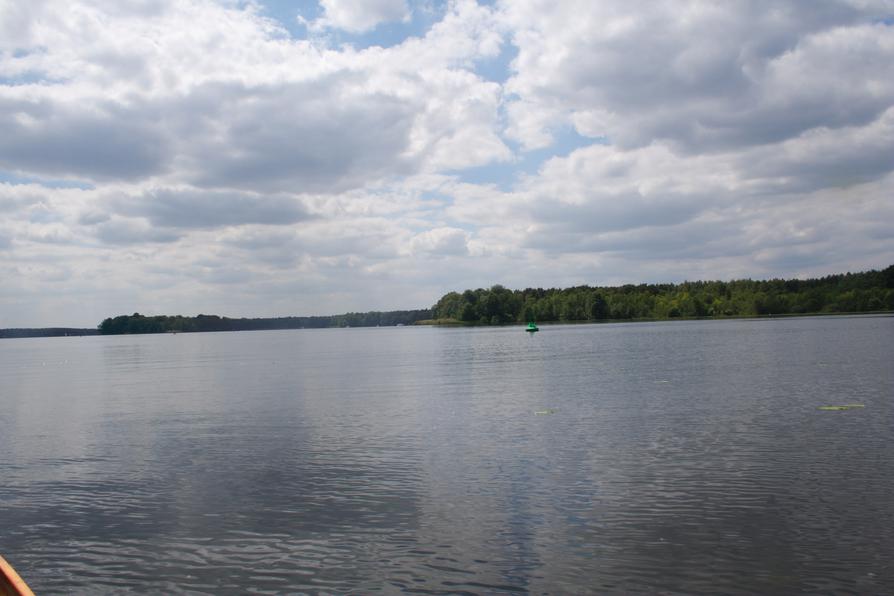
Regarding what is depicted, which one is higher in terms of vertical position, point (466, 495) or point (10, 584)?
point (10, 584)

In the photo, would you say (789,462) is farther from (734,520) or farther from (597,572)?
(597,572)

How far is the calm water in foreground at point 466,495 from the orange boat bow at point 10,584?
21.6ft

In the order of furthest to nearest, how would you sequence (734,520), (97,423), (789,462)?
(97,423) → (789,462) → (734,520)

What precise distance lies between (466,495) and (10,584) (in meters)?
14.2

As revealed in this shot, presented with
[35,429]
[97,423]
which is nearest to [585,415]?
[97,423]

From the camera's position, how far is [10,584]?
8.51 metres

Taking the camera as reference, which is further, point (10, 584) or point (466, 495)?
point (466, 495)

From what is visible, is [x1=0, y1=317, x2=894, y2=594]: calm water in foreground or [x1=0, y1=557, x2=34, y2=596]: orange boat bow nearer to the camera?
[x1=0, y1=557, x2=34, y2=596]: orange boat bow

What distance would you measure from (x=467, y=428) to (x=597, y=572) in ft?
61.7

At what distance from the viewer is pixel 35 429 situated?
3841cm

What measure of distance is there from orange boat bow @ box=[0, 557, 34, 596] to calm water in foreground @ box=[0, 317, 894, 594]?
6.59m

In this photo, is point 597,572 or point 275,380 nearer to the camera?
point 597,572

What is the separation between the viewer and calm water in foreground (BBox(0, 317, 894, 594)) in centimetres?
1508

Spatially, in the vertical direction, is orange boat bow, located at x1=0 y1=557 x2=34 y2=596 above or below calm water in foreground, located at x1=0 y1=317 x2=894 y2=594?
above
